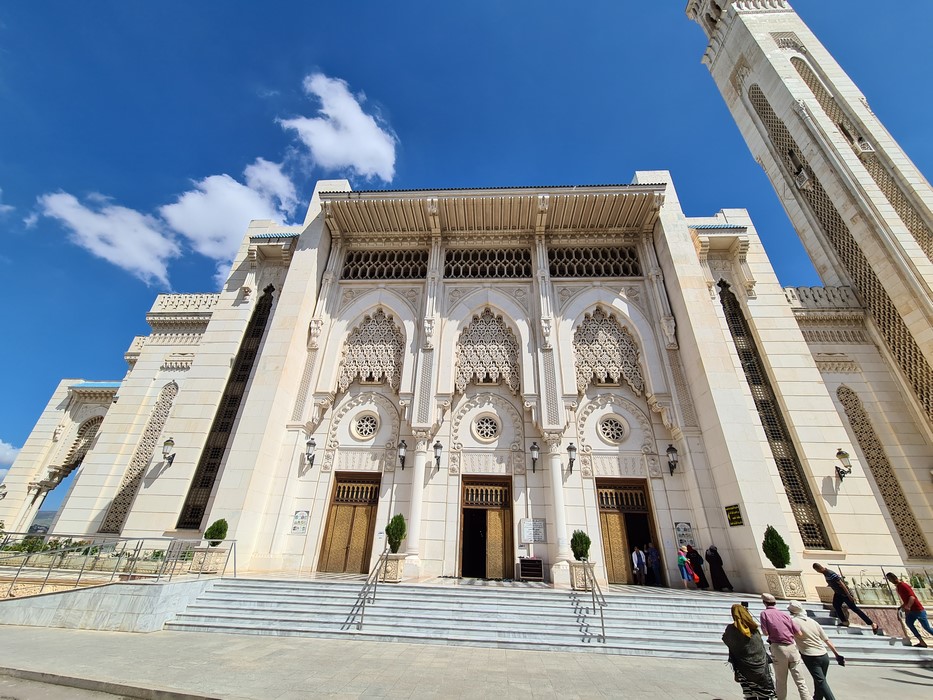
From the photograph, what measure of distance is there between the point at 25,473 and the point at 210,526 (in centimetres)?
1310

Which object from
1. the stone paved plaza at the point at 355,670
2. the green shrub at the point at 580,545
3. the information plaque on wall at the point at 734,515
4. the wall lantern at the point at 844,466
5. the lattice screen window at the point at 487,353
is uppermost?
the lattice screen window at the point at 487,353

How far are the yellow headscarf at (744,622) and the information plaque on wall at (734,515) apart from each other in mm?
6758

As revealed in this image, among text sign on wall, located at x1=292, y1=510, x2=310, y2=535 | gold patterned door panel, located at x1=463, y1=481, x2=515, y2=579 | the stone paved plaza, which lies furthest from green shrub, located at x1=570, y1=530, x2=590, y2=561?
text sign on wall, located at x1=292, y1=510, x2=310, y2=535

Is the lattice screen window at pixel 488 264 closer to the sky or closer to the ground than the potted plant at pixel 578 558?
closer to the sky

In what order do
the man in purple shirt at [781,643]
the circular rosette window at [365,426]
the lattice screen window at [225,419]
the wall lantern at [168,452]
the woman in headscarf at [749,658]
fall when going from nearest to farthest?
the woman in headscarf at [749,658] → the man in purple shirt at [781,643] → the lattice screen window at [225,419] → the wall lantern at [168,452] → the circular rosette window at [365,426]

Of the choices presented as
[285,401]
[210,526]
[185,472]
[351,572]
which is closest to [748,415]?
[351,572]

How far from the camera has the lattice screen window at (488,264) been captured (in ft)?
44.8

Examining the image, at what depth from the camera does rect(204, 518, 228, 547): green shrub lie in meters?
8.83

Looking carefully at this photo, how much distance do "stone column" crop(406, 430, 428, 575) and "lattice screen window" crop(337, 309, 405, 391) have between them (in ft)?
7.06

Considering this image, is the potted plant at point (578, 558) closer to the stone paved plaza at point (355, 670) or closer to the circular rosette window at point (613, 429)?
the stone paved plaza at point (355, 670)

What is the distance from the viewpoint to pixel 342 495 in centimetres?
1105

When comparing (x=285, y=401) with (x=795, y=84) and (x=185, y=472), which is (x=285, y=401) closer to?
(x=185, y=472)

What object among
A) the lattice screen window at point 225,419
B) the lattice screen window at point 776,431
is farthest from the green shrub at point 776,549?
the lattice screen window at point 225,419

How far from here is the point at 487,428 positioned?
11.5 meters
